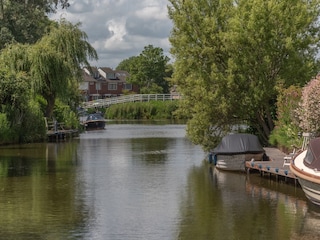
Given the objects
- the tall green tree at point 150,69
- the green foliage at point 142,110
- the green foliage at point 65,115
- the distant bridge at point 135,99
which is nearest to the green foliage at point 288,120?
the green foliage at point 65,115

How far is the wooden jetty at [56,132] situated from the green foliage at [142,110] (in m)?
46.7

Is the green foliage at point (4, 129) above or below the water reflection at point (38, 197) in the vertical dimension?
above

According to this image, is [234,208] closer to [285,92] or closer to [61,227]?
[61,227]

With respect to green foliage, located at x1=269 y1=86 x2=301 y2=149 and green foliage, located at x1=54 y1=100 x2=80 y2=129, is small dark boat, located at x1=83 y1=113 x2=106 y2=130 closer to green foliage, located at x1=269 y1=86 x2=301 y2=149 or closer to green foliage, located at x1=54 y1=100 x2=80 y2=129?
green foliage, located at x1=54 y1=100 x2=80 y2=129

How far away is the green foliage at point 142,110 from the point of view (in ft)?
326

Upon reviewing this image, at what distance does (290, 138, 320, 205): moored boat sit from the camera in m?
17.4


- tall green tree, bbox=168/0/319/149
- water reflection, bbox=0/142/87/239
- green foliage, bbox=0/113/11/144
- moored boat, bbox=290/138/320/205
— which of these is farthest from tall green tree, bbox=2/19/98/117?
moored boat, bbox=290/138/320/205

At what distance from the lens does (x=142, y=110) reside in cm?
10150

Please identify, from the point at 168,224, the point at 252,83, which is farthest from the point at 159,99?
the point at 168,224

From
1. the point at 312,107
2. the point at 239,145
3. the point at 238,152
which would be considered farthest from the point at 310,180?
the point at 239,145

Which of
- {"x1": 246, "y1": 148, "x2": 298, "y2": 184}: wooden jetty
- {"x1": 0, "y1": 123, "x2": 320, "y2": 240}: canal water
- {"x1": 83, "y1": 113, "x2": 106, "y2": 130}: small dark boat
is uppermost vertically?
{"x1": 83, "y1": 113, "x2": 106, "y2": 130}: small dark boat

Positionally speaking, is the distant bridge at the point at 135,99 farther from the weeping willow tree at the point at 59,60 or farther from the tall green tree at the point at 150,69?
the weeping willow tree at the point at 59,60

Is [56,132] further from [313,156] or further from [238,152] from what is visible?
[313,156]

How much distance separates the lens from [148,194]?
21.0 metres
